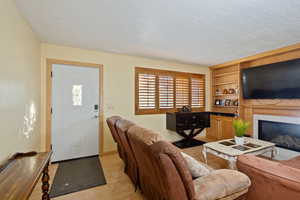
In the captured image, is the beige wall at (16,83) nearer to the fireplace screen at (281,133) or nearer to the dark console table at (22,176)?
the dark console table at (22,176)

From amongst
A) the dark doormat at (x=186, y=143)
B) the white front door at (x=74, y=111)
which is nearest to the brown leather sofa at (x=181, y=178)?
the white front door at (x=74, y=111)

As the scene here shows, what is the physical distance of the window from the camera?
3709 mm

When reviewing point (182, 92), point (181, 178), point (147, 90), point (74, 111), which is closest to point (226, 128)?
point (182, 92)

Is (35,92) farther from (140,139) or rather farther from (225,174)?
(225,174)

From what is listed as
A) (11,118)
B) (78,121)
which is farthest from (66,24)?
(78,121)

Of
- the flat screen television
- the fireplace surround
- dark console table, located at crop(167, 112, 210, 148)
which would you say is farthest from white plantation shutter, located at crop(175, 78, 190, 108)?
the fireplace surround

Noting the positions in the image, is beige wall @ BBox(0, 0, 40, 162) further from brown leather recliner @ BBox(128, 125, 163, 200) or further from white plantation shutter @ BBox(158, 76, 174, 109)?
white plantation shutter @ BBox(158, 76, 174, 109)

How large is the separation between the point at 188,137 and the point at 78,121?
284cm

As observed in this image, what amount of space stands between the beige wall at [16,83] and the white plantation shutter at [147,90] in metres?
2.11

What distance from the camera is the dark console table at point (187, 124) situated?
3.79 metres

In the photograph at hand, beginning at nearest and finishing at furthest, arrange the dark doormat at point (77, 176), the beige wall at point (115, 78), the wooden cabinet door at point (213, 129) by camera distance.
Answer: the dark doormat at point (77, 176)
the beige wall at point (115, 78)
the wooden cabinet door at point (213, 129)

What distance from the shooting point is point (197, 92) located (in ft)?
15.0

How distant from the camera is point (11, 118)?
61.0 inches

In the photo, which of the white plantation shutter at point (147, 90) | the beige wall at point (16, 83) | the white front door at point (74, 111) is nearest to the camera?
the beige wall at point (16, 83)
